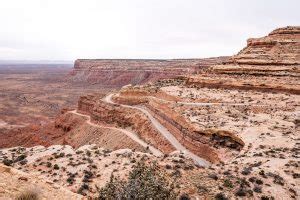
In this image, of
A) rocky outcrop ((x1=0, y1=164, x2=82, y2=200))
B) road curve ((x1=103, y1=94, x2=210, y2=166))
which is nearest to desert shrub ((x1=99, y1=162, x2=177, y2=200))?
rocky outcrop ((x1=0, y1=164, x2=82, y2=200))

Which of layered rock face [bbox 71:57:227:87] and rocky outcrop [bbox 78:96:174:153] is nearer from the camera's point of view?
rocky outcrop [bbox 78:96:174:153]

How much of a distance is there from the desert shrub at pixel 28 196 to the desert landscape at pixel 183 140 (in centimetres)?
24

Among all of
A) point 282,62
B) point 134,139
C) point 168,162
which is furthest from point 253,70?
point 168,162

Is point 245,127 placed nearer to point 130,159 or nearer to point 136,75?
point 130,159

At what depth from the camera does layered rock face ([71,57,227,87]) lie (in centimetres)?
12912

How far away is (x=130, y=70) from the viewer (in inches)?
5876

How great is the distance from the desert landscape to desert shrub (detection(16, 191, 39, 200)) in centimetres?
24

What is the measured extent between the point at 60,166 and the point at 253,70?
33.4 metres

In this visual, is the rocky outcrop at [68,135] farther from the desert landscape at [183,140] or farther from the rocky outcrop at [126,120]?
the rocky outcrop at [126,120]

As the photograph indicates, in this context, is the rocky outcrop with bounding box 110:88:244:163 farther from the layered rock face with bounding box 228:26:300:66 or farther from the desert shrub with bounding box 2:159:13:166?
the layered rock face with bounding box 228:26:300:66

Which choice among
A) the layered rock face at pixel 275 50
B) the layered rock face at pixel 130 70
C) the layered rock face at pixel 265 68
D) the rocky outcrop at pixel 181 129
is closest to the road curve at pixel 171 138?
the rocky outcrop at pixel 181 129

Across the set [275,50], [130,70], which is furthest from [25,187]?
[130,70]

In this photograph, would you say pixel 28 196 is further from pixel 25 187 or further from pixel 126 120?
pixel 126 120

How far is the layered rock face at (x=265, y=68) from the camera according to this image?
41328 millimetres
